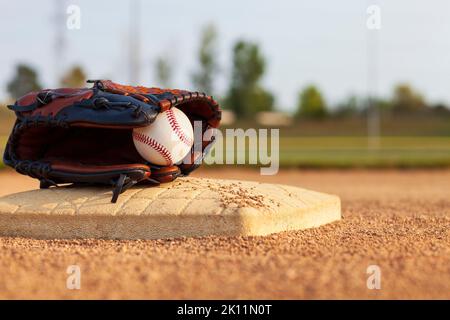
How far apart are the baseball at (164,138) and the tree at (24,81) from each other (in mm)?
34475

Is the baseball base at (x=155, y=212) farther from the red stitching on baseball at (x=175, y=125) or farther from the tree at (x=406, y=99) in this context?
the tree at (x=406, y=99)

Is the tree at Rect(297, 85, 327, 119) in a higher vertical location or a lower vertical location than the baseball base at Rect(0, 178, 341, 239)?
higher

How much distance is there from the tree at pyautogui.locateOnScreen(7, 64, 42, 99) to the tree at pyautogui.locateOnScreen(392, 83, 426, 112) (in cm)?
3468

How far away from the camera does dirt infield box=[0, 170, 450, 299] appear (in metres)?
3.44

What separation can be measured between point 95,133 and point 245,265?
274 centimetres

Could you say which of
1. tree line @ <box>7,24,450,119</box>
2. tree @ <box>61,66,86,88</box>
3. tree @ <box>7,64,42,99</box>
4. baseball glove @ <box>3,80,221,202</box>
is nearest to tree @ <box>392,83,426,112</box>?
tree line @ <box>7,24,450,119</box>

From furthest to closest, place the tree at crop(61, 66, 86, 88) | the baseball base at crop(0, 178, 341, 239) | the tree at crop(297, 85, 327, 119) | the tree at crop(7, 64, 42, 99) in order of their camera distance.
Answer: the tree at crop(297, 85, 327, 119)
the tree at crop(61, 66, 86, 88)
the tree at crop(7, 64, 42, 99)
the baseball base at crop(0, 178, 341, 239)

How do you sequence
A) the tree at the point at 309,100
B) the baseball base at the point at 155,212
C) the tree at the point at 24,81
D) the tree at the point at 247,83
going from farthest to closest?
the tree at the point at 309,100 < the tree at the point at 247,83 < the tree at the point at 24,81 < the baseball base at the point at 155,212

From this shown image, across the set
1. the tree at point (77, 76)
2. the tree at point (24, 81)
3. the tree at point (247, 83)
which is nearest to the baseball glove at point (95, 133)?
the tree at point (24, 81)

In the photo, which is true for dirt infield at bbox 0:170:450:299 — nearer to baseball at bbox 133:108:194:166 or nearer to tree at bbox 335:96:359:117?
baseball at bbox 133:108:194:166

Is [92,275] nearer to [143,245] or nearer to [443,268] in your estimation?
[143,245]

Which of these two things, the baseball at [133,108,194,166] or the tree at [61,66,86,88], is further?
the tree at [61,66,86,88]

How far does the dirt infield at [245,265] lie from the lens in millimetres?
3438
